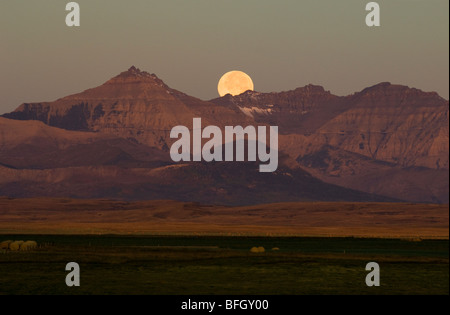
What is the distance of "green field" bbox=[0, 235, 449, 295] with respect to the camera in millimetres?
73838

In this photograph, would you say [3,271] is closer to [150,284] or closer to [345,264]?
[150,284]

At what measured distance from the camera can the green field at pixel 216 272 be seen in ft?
242

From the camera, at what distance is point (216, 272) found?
88.2 metres

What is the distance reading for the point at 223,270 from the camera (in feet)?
297

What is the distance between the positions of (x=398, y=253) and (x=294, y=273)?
1500 inches
